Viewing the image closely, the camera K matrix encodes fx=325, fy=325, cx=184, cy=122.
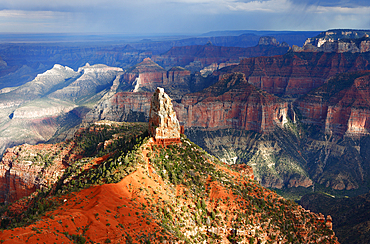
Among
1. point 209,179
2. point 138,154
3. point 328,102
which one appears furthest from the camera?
point 328,102

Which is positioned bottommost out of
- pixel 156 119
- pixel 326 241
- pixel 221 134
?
pixel 221 134

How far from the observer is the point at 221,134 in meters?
181

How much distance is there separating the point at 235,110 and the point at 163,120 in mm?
124624

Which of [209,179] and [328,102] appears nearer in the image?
[209,179]

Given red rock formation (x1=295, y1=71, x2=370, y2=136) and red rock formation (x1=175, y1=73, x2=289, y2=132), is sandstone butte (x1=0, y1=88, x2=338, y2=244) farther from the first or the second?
red rock formation (x1=295, y1=71, x2=370, y2=136)

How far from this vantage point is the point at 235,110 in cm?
18100

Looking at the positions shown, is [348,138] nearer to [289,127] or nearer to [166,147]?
[289,127]

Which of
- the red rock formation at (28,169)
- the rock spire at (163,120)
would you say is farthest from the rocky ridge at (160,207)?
the red rock formation at (28,169)

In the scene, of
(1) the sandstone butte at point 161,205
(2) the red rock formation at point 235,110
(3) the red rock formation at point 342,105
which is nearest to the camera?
(1) the sandstone butte at point 161,205

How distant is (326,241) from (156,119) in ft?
123

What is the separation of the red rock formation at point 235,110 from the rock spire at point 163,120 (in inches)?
4568

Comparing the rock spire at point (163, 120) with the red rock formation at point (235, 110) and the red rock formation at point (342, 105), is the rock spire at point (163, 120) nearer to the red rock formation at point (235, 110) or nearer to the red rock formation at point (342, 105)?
the red rock formation at point (235, 110)

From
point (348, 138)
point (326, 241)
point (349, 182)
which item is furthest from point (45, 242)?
point (348, 138)

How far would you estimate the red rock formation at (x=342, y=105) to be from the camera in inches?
6654
